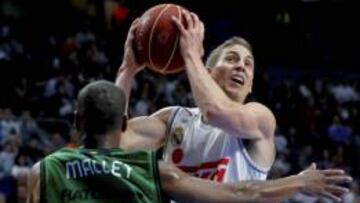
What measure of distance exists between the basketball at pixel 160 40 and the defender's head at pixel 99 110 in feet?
3.74

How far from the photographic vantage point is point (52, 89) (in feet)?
38.2

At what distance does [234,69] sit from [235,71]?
0.04ft

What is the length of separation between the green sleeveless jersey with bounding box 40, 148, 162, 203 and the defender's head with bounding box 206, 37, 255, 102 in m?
1.40

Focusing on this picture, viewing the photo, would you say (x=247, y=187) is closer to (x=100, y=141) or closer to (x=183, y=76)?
(x=100, y=141)

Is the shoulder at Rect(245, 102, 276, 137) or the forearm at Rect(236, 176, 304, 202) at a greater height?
the shoulder at Rect(245, 102, 276, 137)

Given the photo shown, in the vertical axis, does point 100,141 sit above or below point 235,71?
A: below

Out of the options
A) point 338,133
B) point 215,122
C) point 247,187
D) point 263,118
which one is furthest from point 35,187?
point 338,133

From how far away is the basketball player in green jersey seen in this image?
2898 mm

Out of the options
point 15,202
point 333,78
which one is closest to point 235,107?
point 15,202

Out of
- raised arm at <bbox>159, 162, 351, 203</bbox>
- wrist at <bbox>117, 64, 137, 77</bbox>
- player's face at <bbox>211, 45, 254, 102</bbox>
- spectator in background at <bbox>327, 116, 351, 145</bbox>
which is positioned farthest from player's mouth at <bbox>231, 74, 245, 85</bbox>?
spectator in background at <bbox>327, 116, 351, 145</bbox>

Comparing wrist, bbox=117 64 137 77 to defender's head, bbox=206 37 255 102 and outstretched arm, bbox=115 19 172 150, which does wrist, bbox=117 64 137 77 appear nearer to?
outstretched arm, bbox=115 19 172 150

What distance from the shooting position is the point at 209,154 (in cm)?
417

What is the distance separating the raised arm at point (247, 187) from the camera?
296 centimetres

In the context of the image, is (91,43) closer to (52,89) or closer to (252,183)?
(52,89)
